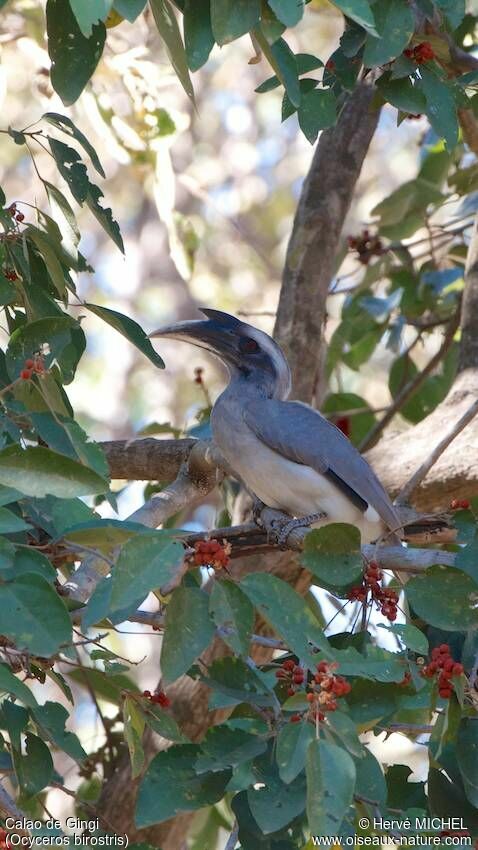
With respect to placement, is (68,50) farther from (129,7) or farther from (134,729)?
(134,729)

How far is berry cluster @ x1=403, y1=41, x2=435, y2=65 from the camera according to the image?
3.60 meters

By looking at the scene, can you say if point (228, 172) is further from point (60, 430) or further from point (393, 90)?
point (60, 430)

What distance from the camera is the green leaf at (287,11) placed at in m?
2.61

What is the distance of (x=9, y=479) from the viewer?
2.39m

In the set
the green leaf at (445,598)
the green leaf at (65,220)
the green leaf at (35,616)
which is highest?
the green leaf at (65,220)

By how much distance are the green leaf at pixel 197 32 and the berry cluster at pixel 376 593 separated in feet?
4.39

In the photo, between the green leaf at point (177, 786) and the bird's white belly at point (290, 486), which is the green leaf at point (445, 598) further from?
the bird's white belly at point (290, 486)

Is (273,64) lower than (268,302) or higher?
lower

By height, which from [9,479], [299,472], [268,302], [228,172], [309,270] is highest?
[228,172]

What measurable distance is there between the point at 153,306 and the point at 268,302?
5.33 feet

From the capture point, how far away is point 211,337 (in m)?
5.07

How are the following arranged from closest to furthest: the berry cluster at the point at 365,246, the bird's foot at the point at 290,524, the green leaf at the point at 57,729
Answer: the green leaf at the point at 57,729 → the bird's foot at the point at 290,524 → the berry cluster at the point at 365,246

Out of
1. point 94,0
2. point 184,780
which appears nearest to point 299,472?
point 184,780

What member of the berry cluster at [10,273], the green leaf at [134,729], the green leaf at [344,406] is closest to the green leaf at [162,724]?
the green leaf at [134,729]
